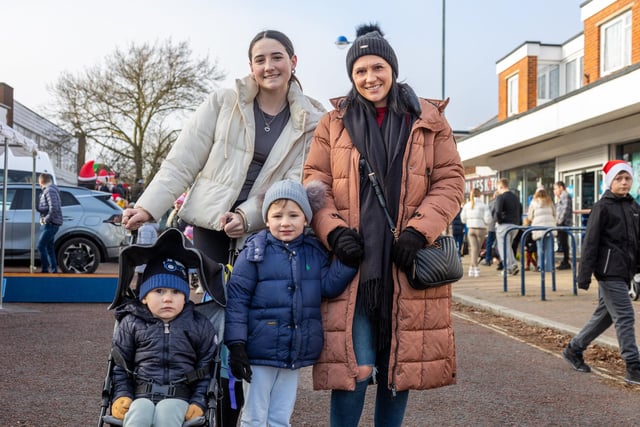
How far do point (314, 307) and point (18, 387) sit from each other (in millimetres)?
3418

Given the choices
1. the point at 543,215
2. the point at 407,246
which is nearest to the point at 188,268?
the point at 407,246

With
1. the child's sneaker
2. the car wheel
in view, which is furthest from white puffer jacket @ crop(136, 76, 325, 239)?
the car wheel

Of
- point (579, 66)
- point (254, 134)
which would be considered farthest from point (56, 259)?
point (579, 66)

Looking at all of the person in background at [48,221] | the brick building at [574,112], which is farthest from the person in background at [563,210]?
the person in background at [48,221]

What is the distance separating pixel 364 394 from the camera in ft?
11.5

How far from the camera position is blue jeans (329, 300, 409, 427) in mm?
3420

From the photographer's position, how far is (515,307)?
35.5 ft

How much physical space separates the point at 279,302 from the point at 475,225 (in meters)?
14.4

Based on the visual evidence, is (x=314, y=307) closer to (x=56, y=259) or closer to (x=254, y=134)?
(x=254, y=134)

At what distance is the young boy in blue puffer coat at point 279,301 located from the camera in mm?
3354

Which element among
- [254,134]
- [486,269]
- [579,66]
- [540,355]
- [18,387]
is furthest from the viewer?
[579,66]

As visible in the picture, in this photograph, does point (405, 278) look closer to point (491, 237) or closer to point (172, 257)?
point (172, 257)

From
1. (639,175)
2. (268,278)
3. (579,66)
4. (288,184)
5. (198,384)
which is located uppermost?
(579,66)

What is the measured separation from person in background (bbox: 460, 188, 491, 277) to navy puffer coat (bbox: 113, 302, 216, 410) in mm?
13664
